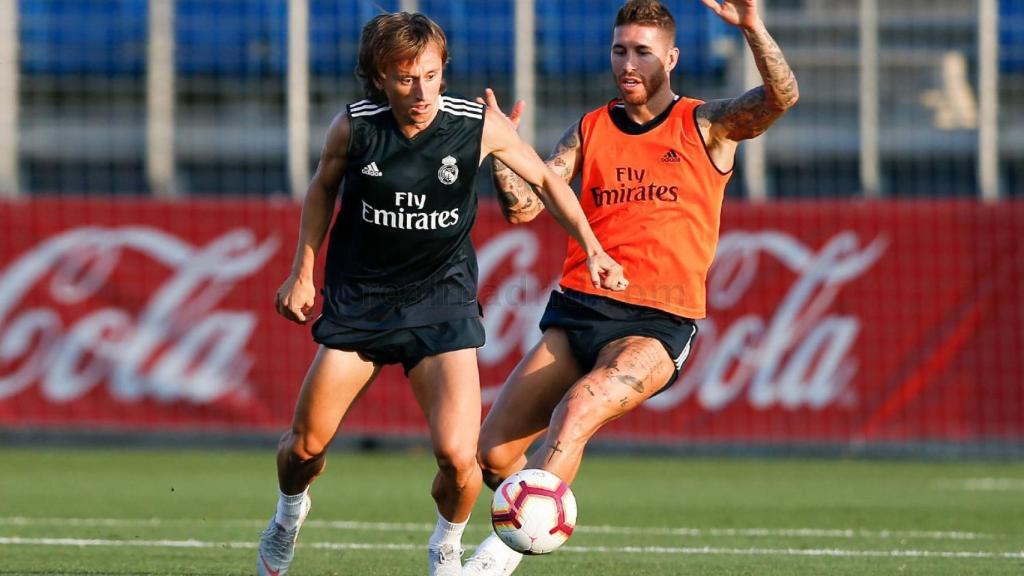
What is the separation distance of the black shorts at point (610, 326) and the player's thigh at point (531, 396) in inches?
2.6

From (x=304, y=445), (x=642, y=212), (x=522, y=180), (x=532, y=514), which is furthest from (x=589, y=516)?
(x=532, y=514)

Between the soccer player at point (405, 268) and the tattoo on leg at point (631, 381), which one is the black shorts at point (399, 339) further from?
the tattoo on leg at point (631, 381)

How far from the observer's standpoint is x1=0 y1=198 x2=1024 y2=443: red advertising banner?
14656 mm

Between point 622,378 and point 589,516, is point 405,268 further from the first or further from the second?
point 589,516

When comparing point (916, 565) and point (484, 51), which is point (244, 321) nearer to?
point (484, 51)

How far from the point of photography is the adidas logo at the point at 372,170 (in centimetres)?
623

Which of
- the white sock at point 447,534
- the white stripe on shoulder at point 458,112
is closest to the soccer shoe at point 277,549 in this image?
the white sock at point 447,534

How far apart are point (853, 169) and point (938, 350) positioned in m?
2.06

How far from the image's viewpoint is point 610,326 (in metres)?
6.75

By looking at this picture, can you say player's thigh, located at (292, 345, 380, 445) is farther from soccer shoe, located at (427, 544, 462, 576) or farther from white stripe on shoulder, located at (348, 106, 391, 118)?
white stripe on shoulder, located at (348, 106, 391, 118)

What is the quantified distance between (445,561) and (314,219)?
1436 millimetres

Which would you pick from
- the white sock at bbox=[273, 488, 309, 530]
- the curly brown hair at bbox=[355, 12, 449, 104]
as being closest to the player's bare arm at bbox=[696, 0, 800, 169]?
the curly brown hair at bbox=[355, 12, 449, 104]

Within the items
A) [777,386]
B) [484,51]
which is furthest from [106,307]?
[777,386]

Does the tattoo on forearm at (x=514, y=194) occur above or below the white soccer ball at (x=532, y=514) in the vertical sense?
above
